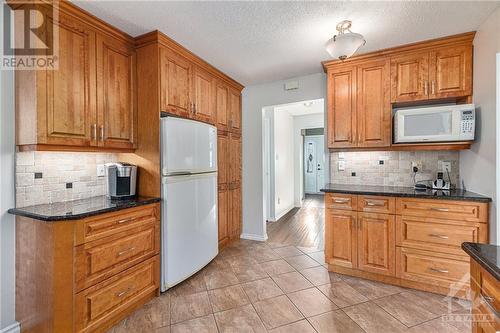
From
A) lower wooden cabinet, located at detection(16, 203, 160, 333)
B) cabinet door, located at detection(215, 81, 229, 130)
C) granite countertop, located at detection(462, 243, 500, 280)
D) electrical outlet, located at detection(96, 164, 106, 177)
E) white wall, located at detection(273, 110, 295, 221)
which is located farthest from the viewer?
white wall, located at detection(273, 110, 295, 221)

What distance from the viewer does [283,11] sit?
190 cm

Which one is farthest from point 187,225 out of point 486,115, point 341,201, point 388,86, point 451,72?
point 451,72

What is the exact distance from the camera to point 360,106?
274 cm

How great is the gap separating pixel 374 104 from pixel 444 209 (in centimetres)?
126

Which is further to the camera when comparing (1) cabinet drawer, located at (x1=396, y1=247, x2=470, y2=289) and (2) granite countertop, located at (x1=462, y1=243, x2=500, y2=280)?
(1) cabinet drawer, located at (x1=396, y1=247, x2=470, y2=289)

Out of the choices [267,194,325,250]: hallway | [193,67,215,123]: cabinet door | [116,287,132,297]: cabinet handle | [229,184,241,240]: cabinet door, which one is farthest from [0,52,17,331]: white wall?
[267,194,325,250]: hallway

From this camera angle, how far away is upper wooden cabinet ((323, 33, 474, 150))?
2.36m

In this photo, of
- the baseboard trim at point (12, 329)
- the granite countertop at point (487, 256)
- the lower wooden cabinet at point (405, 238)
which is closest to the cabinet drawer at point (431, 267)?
the lower wooden cabinet at point (405, 238)

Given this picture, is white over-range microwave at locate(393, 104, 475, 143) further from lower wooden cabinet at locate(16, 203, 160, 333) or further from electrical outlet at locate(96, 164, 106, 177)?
electrical outlet at locate(96, 164, 106, 177)

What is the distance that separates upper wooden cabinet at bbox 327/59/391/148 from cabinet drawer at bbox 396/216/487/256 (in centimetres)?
87

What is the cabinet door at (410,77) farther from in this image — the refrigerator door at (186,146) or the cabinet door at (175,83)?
the cabinet door at (175,83)

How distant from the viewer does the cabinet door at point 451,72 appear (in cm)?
232

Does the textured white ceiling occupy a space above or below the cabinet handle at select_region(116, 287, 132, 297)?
above

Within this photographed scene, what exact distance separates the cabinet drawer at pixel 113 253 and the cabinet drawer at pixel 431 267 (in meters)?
2.35
